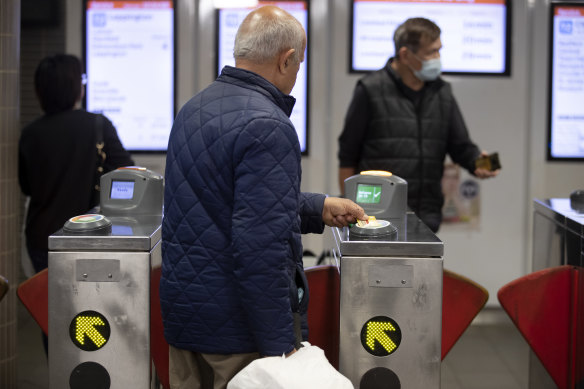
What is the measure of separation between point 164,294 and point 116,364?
0.46 m

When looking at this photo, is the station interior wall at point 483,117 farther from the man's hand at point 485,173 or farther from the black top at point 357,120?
the man's hand at point 485,173

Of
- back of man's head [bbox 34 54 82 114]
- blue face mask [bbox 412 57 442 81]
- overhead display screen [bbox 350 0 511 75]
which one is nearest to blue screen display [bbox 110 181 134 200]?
back of man's head [bbox 34 54 82 114]

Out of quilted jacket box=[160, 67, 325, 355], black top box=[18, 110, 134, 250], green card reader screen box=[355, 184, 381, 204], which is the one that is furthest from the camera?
black top box=[18, 110, 134, 250]

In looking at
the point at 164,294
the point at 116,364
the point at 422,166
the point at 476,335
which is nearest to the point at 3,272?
the point at 116,364

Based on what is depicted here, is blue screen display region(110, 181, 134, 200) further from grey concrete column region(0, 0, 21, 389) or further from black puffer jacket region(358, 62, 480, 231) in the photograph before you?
black puffer jacket region(358, 62, 480, 231)

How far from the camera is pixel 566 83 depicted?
4867 millimetres

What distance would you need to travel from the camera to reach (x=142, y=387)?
2.26 m

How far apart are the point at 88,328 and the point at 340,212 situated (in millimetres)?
799

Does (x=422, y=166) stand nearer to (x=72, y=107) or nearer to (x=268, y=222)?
(x=72, y=107)

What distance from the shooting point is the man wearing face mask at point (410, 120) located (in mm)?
3436

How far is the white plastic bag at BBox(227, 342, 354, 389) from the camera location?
5.69 ft

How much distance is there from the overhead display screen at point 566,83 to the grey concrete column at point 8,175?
3206mm

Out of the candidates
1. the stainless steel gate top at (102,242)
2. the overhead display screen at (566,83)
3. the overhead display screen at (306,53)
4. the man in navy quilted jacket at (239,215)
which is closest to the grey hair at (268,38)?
the man in navy quilted jacket at (239,215)

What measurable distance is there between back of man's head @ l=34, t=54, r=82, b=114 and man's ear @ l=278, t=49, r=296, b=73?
1653 mm
